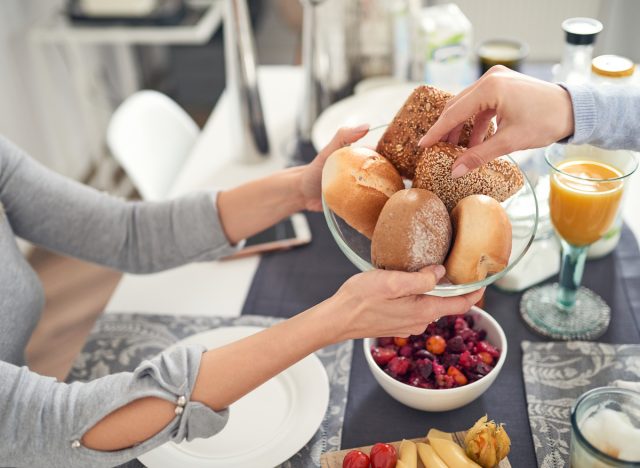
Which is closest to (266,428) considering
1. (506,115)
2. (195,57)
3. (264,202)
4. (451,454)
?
(451,454)

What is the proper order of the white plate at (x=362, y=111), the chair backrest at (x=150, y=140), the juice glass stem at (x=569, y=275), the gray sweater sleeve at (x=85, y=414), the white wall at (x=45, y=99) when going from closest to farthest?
1. the gray sweater sleeve at (x=85, y=414)
2. the juice glass stem at (x=569, y=275)
3. the white plate at (x=362, y=111)
4. the chair backrest at (x=150, y=140)
5. the white wall at (x=45, y=99)

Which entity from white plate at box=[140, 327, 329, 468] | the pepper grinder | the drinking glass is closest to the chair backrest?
the pepper grinder

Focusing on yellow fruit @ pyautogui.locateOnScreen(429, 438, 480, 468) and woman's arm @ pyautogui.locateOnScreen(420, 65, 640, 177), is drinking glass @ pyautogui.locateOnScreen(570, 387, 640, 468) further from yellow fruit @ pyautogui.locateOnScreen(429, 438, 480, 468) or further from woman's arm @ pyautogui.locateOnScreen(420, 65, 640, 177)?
woman's arm @ pyautogui.locateOnScreen(420, 65, 640, 177)

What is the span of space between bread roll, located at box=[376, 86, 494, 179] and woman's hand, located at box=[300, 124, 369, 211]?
80 mm

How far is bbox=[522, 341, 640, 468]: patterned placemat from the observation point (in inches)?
32.2

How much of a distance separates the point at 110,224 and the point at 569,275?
2.34 ft

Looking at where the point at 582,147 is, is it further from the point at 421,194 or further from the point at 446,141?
the point at 421,194

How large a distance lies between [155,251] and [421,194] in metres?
0.55

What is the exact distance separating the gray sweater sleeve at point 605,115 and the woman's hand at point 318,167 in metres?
0.26

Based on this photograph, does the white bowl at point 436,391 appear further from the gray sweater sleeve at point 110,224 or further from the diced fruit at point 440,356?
the gray sweater sleeve at point 110,224

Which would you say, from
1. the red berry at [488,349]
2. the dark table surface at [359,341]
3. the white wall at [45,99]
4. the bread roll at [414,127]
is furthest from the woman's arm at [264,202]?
the white wall at [45,99]

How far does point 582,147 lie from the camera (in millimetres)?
957

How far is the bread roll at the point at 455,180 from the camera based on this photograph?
28.3 inches

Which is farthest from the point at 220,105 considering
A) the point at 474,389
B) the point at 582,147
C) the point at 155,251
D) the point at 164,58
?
the point at 164,58
